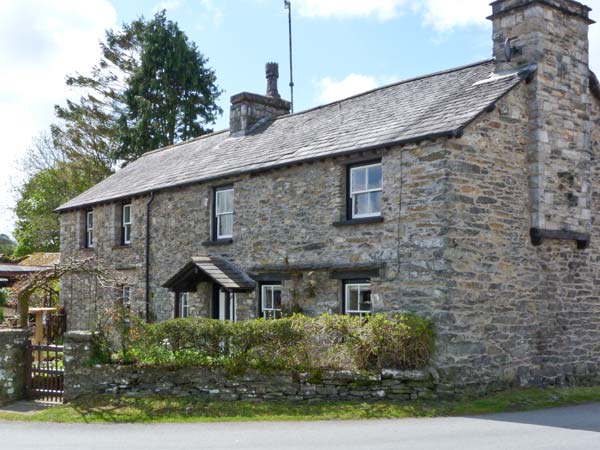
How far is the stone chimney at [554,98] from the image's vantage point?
51.7 feet

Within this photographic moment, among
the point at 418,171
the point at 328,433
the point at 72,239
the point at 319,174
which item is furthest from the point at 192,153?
the point at 328,433

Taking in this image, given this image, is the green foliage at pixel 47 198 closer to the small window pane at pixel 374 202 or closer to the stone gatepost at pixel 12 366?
the stone gatepost at pixel 12 366

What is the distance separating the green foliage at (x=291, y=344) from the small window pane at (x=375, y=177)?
10.8ft

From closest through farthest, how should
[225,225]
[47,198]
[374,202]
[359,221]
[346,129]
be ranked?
1. [359,221]
2. [374,202]
3. [346,129]
4. [225,225]
5. [47,198]

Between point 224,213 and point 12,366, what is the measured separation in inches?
287

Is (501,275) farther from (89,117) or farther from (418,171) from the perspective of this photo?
(89,117)

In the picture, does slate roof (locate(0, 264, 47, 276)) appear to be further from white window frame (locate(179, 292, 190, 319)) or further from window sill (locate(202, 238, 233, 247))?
window sill (locate(202, 238, 233, 247))

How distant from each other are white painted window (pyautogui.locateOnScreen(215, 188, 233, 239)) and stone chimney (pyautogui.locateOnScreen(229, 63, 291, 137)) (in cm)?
391

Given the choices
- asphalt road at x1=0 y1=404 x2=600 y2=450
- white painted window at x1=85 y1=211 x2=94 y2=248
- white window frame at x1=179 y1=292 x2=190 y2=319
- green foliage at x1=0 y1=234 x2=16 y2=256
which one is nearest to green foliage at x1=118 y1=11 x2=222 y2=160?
white painted window at x1=85 y1=211 x2=94 y2=248

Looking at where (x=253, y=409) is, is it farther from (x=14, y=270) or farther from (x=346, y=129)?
(x=14, y=270)

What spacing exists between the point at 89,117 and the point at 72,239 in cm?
1950

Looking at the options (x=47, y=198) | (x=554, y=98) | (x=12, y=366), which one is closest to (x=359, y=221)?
(x=554, y=98)

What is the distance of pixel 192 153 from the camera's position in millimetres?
25094

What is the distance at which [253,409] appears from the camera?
12695 millimetres
